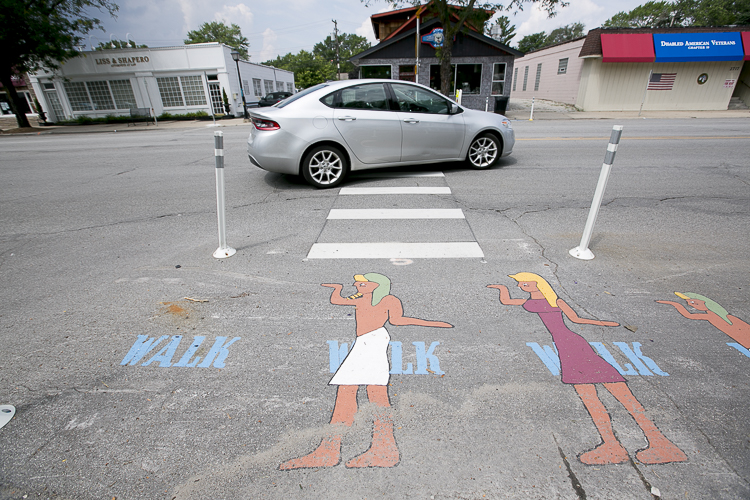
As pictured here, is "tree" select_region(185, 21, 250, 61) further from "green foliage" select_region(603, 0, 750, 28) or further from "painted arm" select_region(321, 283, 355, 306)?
"painted arm" select_region(321, 283, 355, 306)

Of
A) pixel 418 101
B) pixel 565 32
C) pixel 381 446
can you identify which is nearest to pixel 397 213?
pixel 418 101

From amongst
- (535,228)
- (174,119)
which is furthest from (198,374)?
(174,119)

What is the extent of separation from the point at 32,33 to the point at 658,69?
3693 cm

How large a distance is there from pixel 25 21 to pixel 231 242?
2608 centimetres

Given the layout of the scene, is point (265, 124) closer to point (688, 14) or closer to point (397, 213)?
point (397, 213)

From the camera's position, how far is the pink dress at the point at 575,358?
2.38m

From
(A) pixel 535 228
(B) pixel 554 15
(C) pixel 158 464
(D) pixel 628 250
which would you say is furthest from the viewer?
(B) pixel 554 15

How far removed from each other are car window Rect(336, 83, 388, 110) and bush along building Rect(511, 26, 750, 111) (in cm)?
2262

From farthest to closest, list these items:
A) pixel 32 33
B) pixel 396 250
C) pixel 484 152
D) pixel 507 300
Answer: pixel 32 33 → pixel 484 152 → pixel 396 250 → pixel 507 300

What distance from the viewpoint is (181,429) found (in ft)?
6.79

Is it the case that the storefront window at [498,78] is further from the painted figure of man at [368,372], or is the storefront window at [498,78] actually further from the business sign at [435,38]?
the painted figure of man at [368,372]

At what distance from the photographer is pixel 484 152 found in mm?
7469

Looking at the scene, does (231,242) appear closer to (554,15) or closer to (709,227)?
(709,227)

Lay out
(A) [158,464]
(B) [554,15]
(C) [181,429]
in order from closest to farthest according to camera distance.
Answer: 1. (A) [158,464]
2. (C) [181,429]
3. (B) [554,15]
